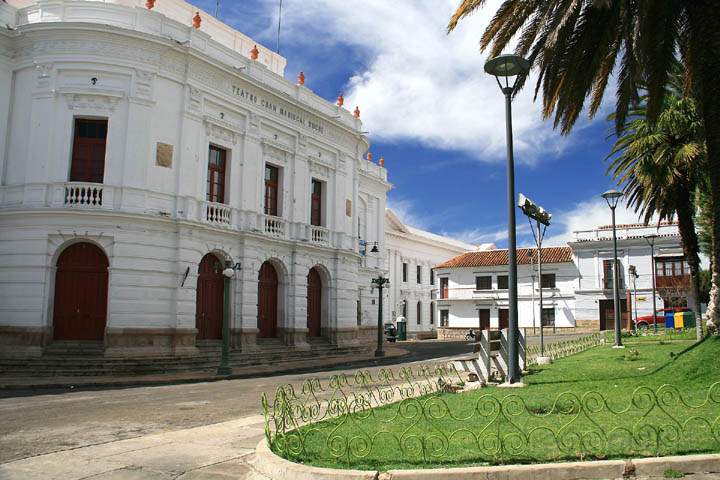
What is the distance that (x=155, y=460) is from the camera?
7.14 m

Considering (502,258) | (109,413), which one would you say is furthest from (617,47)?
(502,258)

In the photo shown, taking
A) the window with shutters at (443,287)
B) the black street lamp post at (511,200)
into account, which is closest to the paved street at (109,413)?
the black street lamp post at (511,200)

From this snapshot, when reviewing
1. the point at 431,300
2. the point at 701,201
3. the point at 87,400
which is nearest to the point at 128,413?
the point at 87,400

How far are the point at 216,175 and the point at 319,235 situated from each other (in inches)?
264

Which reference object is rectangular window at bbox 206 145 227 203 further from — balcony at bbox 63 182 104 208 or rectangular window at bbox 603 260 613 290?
rectangular window at bbox 603 260 613 290

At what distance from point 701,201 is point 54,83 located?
24.5m

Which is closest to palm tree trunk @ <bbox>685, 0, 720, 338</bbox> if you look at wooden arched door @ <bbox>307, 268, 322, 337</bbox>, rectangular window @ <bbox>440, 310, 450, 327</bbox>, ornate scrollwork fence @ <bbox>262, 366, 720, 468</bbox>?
ornate scrollwork fence @ <bbox>262, 366, 720, 468</bbox>

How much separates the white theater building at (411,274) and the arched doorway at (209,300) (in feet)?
92.0

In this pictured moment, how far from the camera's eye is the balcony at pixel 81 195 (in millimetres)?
20469

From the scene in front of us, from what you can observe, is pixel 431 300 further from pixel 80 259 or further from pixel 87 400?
pixel 87 400

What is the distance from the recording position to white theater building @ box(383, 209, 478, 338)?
53875 mm

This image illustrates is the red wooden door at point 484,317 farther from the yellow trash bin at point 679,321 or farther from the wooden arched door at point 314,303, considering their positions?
the wooden arched door at point 314,303

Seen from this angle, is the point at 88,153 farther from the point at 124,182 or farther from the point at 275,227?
the point at 275,227

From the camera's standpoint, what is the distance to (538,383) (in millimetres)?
11430
